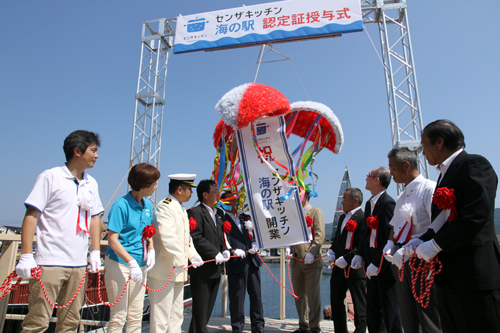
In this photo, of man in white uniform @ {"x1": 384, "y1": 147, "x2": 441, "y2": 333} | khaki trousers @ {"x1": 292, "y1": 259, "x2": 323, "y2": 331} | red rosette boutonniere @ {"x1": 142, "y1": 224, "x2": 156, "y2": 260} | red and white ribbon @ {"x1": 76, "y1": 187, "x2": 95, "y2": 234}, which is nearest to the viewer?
red and white ribbon @ {"x1": 76, "y1": 187, "x2": 95, "y2": 234}

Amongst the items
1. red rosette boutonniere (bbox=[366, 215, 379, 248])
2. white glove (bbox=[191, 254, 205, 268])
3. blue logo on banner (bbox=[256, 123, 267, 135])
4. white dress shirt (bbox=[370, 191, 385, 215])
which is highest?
blue logo on banner (bbox=[256, 123, 267, 135])

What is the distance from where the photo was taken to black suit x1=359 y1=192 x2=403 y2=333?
252cm

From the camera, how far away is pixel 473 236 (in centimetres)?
153

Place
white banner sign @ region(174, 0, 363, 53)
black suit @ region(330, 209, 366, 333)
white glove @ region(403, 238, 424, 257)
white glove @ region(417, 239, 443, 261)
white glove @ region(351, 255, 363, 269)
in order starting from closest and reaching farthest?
white glove @ region(417, 239, 443, 261) → white glove @ region(403, 238, 424, 257) → white glove @ region(351, 255, 363, 269) → black suit @ region(330, 209, 366, 333) → white banner sign @ region(174, 0, 363, 53)

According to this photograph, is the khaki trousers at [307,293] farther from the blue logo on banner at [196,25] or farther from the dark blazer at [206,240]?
the blue logo on banner at [196,25]

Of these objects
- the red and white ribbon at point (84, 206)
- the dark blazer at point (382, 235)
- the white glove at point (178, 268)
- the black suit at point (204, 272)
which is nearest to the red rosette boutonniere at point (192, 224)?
the black suit at point (204, 272)

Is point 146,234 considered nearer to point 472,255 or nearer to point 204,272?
point 204,272

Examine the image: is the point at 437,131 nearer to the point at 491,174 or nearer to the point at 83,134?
the point at 491,174

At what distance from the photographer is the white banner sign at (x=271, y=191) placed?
2.93 meters

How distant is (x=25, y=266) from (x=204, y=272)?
1.50 metres

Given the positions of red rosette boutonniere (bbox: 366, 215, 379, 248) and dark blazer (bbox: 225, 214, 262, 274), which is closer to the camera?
red rosette boutonniere (bbox: 366, 215, 379, 248)

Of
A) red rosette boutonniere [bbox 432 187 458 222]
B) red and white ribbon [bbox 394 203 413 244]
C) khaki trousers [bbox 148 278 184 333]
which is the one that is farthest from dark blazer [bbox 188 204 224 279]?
red rosette boutonniere [bbox 432 187 458 222]

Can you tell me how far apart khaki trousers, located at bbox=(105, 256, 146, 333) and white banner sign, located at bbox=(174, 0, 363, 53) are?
5263mm

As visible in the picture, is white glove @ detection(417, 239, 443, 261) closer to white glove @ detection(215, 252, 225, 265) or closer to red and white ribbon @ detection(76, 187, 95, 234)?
white glove @ detection(215, 252, 225, 265)
